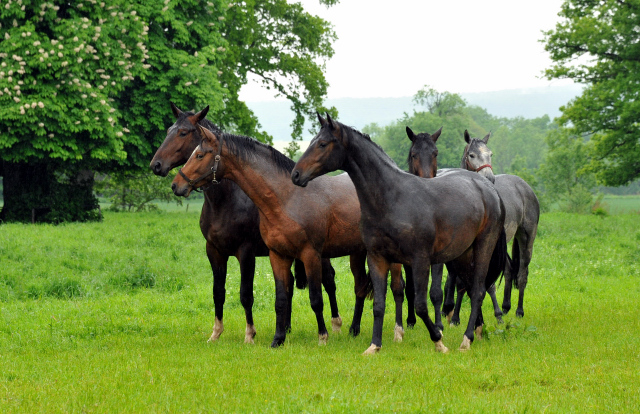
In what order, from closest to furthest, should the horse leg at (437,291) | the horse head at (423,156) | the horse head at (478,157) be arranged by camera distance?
1. the horse leg at (437,291)
2. the horse head at (423,156)
3. the horse head at (478,157)

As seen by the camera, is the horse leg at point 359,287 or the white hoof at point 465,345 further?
the horse leg at point 359,287

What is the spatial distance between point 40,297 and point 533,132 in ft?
429

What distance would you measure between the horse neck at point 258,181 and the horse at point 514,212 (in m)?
3.95

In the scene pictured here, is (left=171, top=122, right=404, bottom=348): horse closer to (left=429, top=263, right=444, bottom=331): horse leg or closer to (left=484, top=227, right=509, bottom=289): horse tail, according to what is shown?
(left=429, top=263, right=444, bottom=331): horse leg

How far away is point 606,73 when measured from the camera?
32.0 meters

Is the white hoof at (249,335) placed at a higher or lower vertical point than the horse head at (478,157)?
lower

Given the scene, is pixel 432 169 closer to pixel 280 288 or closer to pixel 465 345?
pixel 465 345

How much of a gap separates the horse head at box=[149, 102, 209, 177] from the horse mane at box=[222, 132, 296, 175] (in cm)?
80

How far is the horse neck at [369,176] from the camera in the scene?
25.2 ft

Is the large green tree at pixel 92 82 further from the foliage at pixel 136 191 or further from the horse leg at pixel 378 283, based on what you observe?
the horse leg at pixel 378 283

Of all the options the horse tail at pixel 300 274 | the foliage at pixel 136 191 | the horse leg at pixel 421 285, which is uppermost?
the horse leg at pixel 421 285

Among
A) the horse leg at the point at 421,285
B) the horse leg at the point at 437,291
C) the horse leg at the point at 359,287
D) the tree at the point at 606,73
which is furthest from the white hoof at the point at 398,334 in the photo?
the tree at the point at 606,73

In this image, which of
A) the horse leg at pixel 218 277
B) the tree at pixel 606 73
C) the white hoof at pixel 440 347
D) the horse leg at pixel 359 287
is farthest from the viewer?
the tree at pixel 606 73

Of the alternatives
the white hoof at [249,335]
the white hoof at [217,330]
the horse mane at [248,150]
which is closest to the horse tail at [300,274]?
the white hoof at [249,335]
